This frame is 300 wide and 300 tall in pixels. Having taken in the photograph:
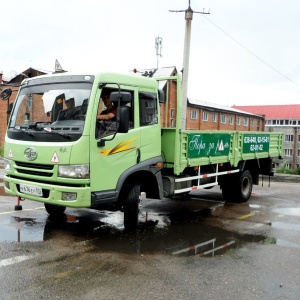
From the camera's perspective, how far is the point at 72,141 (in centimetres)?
553

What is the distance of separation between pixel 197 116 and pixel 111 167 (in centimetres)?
4198

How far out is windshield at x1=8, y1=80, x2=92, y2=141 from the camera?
571cm

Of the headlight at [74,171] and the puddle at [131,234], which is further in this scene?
the puddle at [131,234]

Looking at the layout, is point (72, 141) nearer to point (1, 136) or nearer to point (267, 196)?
point (267, 196)

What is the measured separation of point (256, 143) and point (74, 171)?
591cm

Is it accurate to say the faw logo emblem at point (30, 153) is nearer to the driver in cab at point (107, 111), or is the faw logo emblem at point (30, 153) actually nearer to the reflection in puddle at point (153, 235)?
the driver in cab at point (107, 111)

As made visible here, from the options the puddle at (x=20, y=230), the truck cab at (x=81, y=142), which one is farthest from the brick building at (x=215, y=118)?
the truck cab at (x=81, y=142)

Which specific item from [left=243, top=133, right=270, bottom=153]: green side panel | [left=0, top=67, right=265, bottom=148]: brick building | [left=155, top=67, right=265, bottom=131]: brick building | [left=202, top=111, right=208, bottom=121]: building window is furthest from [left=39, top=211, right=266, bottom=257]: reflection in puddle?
Result: [left=202, top=111, right=208, bottom=121]: building window

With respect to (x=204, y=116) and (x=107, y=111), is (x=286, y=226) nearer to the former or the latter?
(x=107, y=111)

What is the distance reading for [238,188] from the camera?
9.75 m

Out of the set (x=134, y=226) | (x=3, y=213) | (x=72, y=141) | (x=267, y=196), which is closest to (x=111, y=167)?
(x=72, y=141)

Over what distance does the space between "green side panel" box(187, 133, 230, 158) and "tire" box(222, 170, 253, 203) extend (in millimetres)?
1264

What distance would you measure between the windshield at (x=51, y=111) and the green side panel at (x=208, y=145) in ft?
8.03

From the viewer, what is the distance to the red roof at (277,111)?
75500 millimetres
